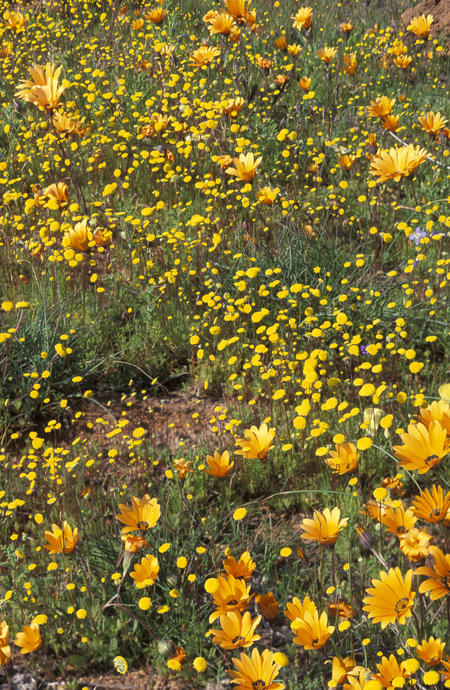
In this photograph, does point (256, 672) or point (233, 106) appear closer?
point (256, 672)

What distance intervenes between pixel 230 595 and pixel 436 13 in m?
6.60

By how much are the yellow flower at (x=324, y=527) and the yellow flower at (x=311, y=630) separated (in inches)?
7.6

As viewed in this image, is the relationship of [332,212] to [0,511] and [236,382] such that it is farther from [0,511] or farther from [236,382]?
[0,511]

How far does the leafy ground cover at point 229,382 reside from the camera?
6.22ft

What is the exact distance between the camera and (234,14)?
467 cm

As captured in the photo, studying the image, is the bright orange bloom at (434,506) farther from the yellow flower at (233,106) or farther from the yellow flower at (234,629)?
the yellow flower at (233,106)

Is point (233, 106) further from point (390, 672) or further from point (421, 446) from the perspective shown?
point (390, 672)

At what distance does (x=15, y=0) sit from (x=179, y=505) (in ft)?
25.4

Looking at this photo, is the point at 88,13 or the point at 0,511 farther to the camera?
the point at 88,13

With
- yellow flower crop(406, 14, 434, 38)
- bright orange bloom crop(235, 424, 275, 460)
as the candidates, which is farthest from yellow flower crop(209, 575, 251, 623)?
yellow flower crop(406, 14, 434, 38)

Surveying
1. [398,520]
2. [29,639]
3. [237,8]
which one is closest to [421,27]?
[237,8]

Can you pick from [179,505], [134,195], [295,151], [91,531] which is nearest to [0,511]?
[91,531]

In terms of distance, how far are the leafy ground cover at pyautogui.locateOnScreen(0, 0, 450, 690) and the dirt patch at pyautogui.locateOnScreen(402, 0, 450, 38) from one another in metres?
0.32

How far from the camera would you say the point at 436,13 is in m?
6.64
